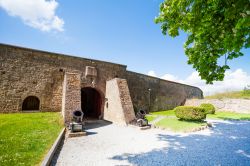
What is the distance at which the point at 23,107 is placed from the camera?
1421 cm

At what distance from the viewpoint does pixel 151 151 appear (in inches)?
312

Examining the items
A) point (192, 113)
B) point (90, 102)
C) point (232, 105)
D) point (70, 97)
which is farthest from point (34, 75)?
point (232, 105)

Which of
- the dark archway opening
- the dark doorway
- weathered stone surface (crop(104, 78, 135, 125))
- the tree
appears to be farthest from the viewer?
the dark doorway

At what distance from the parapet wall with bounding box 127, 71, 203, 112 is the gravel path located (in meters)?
12.1

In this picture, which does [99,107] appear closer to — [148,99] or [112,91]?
[112,91]

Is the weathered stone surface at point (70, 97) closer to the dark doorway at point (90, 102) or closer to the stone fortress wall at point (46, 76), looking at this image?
the stone fortress wall at point (46, 76)

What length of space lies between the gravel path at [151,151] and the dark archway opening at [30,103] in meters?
7.01

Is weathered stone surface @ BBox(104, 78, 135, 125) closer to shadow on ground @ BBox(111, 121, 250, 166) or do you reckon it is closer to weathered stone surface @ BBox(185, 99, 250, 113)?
shadow on ground @ BBox(111, 121, 250, 166)

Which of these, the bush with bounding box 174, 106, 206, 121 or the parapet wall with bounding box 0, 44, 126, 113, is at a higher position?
the parapet wall with bounding box 0, 44, 126, 113

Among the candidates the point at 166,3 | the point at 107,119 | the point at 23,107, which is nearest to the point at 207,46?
the point at 166,3

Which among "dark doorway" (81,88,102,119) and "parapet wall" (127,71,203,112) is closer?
"dark doorway" (81,88,102,119)

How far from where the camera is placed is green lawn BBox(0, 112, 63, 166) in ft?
19.8

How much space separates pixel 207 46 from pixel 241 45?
1.85m

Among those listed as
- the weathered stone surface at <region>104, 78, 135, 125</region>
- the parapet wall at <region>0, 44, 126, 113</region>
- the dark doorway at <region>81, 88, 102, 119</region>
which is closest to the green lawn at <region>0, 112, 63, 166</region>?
the parapet wall at <region>0, 44, 126, 113</region>
